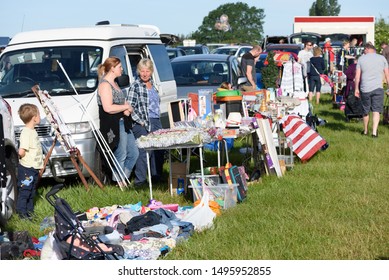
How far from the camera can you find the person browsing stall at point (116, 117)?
1080cm

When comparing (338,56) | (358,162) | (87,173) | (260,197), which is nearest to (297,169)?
(358,162)

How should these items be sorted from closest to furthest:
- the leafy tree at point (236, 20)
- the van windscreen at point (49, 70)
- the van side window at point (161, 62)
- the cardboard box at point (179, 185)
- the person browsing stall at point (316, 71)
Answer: the cardboard box at point (179, 185) → the van windscreen at point (49, 70) → the van side window at point (161, 62) → the person browsing stall at point (316, 71) → the leafy tree at point (236, 20)

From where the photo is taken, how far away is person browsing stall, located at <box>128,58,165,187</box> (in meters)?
11.1

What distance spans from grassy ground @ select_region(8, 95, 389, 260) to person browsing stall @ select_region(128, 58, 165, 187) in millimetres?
427

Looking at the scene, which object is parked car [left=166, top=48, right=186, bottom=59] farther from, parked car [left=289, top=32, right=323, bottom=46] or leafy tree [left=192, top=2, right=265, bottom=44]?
parked car [left=289, top=32, right=323, bottom=46]

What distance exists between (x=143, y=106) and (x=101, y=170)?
1.08 metres

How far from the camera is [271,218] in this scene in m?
9.05

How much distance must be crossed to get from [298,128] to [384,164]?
5.27ft

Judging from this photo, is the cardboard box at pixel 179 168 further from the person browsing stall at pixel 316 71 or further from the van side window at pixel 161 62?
the person browsing stall at pixel 316 71

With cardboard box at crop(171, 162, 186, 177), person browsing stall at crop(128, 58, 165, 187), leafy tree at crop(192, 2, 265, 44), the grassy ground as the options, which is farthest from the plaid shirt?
leafy tree at crop(192, 2, 265, 44)

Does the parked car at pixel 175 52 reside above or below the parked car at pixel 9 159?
below

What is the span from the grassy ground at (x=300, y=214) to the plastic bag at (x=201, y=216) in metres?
0.14

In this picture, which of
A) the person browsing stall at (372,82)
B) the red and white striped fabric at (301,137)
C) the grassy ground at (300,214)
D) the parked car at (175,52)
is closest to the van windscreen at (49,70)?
the grassy ground at (300,214)
